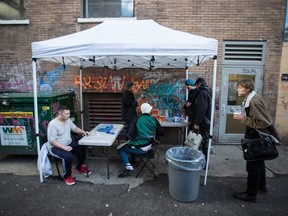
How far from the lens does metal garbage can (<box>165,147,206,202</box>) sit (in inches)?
114

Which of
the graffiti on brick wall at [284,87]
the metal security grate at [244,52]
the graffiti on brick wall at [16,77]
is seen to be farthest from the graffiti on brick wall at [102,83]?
the graffiti on brick wall at [284,87]

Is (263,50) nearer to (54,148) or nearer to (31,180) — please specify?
(54,148)

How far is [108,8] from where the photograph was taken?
5.77 meters

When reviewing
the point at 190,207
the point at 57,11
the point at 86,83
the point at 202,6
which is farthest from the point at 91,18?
the point at 190,207

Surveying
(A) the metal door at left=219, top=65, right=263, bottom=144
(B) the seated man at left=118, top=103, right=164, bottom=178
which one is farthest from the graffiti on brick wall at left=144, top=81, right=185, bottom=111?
(B) the seated man at left=118, top=103, right=164, bottom=178

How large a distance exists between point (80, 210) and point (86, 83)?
11.9 ft

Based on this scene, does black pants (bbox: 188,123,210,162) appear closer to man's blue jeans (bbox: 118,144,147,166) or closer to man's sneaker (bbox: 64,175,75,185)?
man's blue jeans (bbox: 118,144,147,166)

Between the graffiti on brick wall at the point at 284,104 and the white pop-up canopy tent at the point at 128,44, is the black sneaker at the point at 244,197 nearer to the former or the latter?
the white pop-up canopy tent at the point at 128,44

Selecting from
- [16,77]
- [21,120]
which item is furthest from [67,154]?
[16,77]

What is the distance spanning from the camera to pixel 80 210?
9.51 feet

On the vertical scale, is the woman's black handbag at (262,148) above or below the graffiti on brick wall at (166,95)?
below

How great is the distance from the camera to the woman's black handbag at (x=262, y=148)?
2799 millimetres

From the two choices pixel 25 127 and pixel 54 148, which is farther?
pixel 25 127

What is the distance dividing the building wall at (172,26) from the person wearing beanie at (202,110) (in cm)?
150
